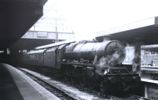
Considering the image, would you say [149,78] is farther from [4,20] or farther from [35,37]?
[35,37]

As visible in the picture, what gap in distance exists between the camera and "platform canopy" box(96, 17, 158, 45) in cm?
1107

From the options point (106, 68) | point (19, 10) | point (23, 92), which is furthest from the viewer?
point (19, 10)

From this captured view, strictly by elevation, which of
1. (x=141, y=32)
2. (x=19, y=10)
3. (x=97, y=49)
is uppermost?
A: (x=19, y=10)

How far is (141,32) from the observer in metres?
13.2

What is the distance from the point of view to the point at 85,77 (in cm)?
1611

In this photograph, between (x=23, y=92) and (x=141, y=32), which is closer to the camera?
(x=23, y=92)

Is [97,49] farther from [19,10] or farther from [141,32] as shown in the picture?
[19,10]

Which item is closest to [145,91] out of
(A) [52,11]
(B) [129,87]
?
(B) [129,87]

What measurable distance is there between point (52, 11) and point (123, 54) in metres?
60.2

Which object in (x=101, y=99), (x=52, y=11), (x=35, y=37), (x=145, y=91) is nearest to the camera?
(x=101, y=99)

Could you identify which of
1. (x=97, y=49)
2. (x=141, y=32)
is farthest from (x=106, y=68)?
(x=141, y=32)

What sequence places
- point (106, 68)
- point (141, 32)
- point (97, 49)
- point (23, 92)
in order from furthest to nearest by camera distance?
point (97, 49), point (106, 68), point (141, 32), point (23, 92)

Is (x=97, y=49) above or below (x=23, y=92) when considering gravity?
above

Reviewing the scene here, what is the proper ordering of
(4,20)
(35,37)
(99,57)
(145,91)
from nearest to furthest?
(145,91)
(99,57)
(4,20)
(35,37)
